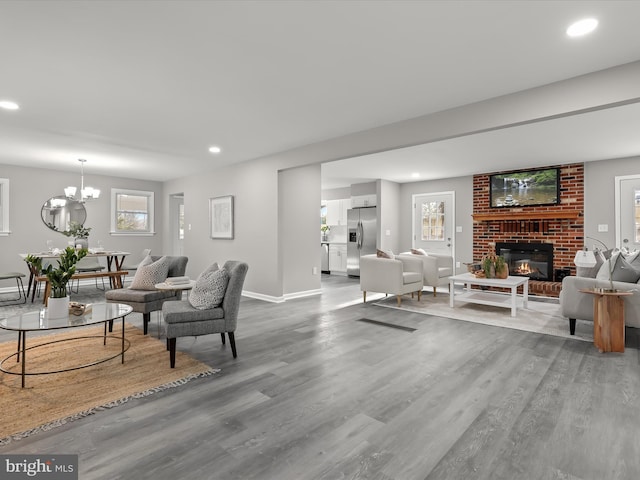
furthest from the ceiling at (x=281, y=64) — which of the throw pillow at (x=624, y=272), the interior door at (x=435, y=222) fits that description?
the interior door at (x=435, y=222)

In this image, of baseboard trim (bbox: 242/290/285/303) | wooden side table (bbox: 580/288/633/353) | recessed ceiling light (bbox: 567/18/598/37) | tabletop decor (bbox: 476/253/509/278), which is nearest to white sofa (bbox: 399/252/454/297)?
tabletop decor (bbox: 476/253/509/278)

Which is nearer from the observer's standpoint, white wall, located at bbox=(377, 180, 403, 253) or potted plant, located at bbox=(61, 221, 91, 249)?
potted plant, located at bbox=(61, 221, 91, 249)

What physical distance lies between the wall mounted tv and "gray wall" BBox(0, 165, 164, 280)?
8082mm

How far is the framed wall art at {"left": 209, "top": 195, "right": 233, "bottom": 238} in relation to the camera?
21.1ft

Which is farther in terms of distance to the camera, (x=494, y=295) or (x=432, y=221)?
(x=432, y=221)

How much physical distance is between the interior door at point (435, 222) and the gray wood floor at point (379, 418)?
4.74 metres

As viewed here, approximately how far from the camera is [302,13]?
2.12 metres

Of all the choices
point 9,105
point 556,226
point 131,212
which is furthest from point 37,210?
point 556,226

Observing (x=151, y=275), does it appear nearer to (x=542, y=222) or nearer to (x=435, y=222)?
(x=435, y=222)

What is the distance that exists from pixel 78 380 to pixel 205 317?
981mm

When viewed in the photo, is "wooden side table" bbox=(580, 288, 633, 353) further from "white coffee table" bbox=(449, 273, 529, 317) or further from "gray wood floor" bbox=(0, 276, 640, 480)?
"white coffee table" bbox=(449, 273, 529, 317)

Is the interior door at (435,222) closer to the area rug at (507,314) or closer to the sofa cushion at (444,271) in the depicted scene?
the sofa cushion at (444,271)

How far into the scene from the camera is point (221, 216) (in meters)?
6.62

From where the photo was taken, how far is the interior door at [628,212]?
19.0 ft
